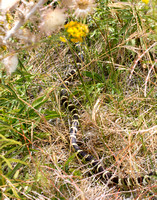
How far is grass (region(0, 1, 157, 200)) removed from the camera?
1.49 meters

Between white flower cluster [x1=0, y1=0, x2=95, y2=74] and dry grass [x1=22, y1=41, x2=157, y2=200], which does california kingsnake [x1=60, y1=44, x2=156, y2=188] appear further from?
white flower cluster [x1=0, y1=0, x2=95, y2=74]

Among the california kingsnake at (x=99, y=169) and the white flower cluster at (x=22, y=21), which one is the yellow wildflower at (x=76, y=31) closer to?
the white flower cluster at (x=22, y=21)

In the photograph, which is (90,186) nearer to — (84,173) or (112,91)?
(84,173)

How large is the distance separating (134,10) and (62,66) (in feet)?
3.60

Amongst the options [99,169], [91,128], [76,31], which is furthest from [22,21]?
[91,128]

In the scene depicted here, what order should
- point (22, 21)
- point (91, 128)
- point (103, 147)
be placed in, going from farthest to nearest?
point (91, 128) < point (103, 147) < point (22, 21)

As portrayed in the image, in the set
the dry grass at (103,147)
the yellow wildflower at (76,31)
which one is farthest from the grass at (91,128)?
the yellow wildflower at (76,31)

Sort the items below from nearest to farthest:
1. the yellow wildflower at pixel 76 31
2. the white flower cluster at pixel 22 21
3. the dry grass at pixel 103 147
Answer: the white flower cluster at pixel 22 21 < the yellow wildflower at pixel 76 31 < the dry grass at pixel 103 147

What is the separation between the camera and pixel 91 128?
1970mm

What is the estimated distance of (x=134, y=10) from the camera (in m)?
1.73

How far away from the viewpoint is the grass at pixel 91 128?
149 centimetres

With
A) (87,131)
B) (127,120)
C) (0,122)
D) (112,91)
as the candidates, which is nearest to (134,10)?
(112,91)

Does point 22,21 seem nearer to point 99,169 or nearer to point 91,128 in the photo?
point 99,169

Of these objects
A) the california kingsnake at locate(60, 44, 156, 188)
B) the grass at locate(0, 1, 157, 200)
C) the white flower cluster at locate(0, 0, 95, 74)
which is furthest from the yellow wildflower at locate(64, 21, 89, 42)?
the california kingsnake at locate(60, 44, 156, 188)
